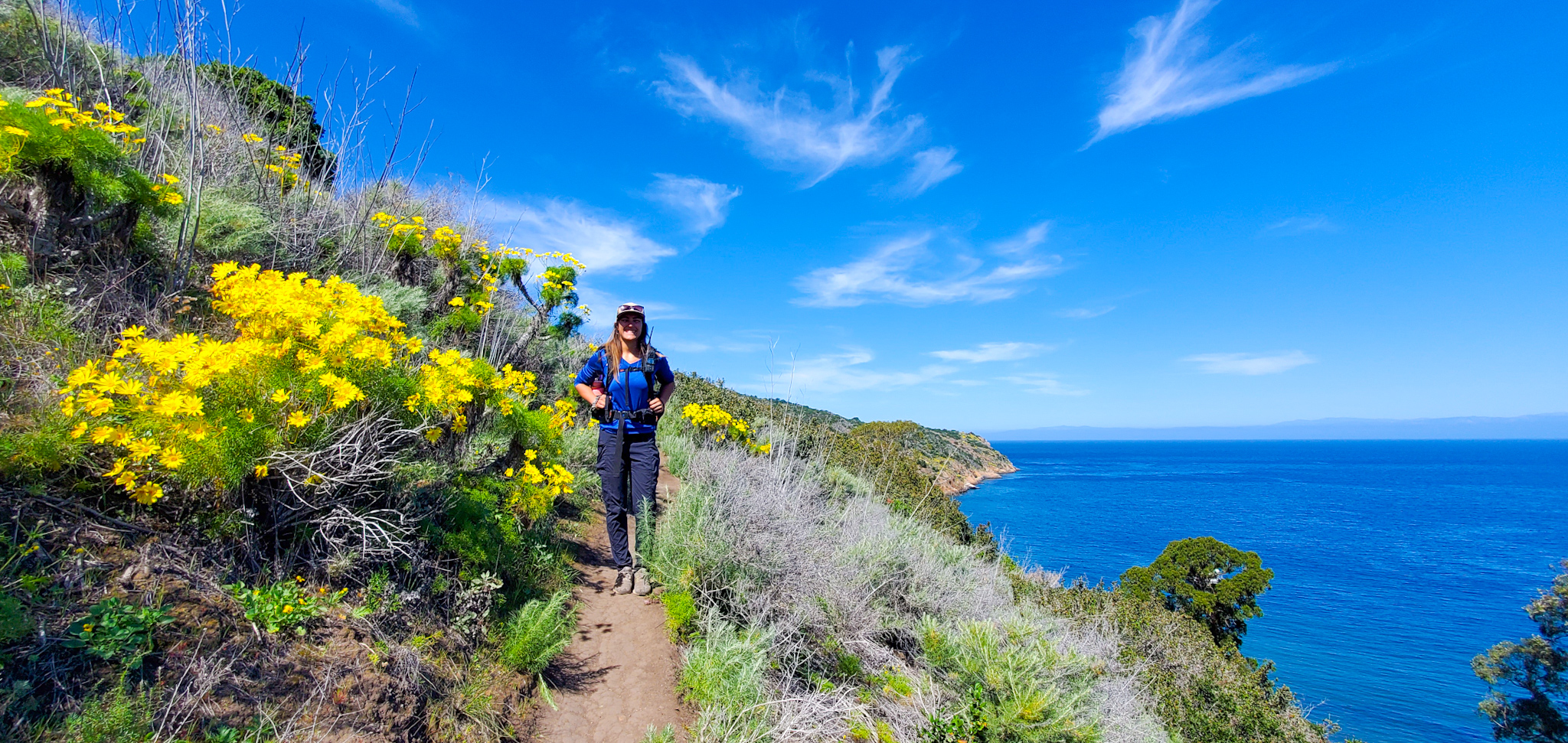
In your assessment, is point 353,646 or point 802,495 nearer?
point 353,646

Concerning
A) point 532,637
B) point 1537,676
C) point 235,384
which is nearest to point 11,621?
point 235,384

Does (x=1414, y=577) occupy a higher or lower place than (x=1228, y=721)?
lower

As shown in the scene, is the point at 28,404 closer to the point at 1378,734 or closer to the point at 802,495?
the point at 802,495

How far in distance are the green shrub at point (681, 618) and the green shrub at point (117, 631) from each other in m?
2.38

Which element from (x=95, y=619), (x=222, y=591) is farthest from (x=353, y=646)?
(x=95, y=619)

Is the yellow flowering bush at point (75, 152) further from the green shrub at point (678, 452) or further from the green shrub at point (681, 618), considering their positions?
the green shrub at point (678, 452)

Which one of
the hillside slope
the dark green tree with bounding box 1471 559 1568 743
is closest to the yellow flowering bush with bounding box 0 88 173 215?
the hillside slope

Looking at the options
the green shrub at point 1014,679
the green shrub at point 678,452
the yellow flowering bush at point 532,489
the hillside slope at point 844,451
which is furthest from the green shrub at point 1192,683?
the yellow flowering bush at point 532,489

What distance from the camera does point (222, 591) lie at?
90.0 inches

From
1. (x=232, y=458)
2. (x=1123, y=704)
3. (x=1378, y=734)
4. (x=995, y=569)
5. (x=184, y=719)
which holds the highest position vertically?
(x=232, y=458)

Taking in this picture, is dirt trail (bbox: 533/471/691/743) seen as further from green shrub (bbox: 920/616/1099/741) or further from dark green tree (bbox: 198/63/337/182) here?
dark green tree (bbox: 198/63/337/182)

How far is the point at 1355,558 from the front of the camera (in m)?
35.2

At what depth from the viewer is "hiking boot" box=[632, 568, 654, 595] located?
4.22 m

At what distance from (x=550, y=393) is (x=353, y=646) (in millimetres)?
5410
